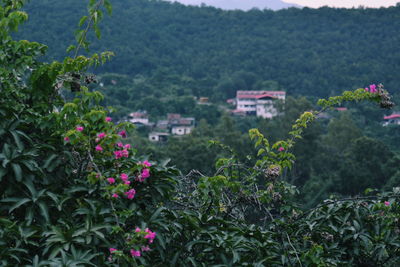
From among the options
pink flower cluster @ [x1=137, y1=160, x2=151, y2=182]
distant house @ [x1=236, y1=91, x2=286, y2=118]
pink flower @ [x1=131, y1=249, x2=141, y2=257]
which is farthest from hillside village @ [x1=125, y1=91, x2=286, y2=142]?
pink flower @ [x1=131, y1=249, x2=141, y2=257]

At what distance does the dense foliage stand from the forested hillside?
4966 centimetres

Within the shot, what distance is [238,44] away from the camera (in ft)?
244

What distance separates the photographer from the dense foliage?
204cm

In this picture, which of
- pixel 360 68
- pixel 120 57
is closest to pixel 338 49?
pixel 360 68

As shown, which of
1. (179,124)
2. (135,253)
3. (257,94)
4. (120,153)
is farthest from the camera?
(257,94)

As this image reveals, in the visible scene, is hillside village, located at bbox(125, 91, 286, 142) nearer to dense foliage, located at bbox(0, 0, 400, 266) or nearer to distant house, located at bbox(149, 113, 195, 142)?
distant house, located at bbox(149, 113, 195, 142)

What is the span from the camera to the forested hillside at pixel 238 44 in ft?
197

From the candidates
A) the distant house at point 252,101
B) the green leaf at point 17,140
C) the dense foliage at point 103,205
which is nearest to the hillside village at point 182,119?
the distant house at point 252,101

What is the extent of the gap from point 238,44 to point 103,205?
241ft

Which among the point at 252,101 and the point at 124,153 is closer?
the point at 124,153

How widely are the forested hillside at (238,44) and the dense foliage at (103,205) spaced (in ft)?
163

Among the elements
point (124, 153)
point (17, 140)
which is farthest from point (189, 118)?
point (17, 140)

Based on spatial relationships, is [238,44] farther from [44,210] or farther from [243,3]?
[243,3]

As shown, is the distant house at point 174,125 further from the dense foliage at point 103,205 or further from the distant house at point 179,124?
the dense foliage at point 103,205
